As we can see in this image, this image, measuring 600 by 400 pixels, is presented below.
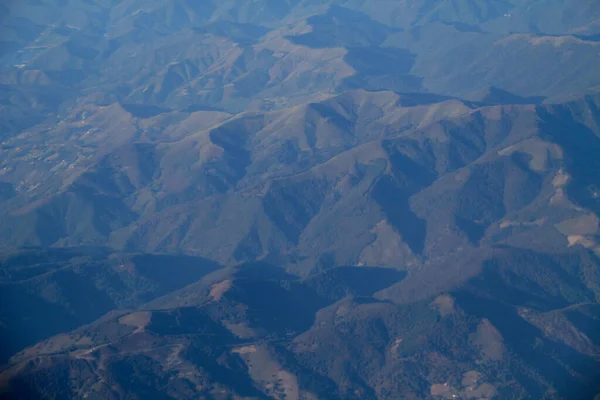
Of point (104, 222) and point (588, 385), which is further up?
point (588, 385)

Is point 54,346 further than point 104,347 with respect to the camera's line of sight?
Yes

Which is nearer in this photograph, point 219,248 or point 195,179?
point 219,248

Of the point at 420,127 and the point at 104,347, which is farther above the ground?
the point at 104,347

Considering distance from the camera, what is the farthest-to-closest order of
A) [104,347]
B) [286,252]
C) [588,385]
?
[286,252] < [104,347] < [588,385]

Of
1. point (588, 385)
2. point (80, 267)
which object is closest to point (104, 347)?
point (80, 267)

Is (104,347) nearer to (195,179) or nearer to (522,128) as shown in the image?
(195,179)

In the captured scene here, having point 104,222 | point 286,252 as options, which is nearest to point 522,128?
point 286,252

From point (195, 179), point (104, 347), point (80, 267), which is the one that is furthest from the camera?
point (195, 179)

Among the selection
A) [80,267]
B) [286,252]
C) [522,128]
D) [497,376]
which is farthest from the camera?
[522,128]

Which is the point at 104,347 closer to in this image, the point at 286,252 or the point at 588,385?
the point at 286,252
